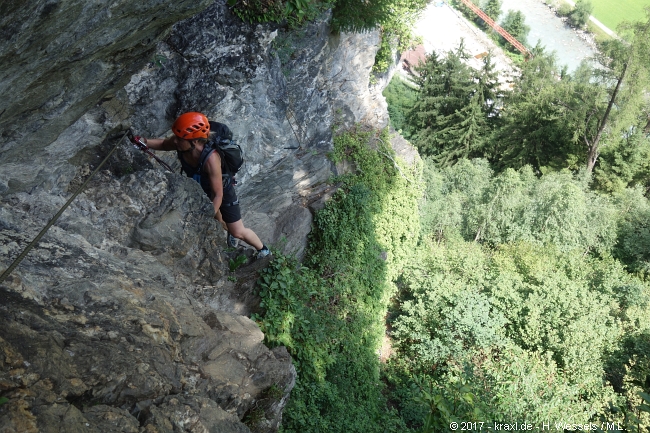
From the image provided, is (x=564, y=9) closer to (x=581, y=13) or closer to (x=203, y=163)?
(x=581, y=13)

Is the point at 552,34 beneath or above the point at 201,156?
beneath

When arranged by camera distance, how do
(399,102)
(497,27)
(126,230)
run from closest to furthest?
→ (126,230)
(399,102)
(497,27)

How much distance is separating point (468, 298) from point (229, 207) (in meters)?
9.19

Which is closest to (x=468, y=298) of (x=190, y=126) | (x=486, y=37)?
(x=190, y=126)

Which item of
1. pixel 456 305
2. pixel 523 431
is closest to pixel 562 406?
→ pixel 523 431

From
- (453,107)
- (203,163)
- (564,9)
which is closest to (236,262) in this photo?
(203,163)

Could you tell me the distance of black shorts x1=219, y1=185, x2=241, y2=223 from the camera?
661 cm

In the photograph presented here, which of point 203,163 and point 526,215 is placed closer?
point 203,163

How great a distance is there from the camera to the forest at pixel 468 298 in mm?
8984

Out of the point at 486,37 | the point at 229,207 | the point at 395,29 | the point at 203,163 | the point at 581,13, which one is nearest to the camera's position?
the point at 203,163

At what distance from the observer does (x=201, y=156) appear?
233 inches

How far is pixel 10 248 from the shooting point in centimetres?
431

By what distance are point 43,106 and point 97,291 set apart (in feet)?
5.32

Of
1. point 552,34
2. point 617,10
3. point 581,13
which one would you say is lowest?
point 552,34
